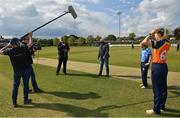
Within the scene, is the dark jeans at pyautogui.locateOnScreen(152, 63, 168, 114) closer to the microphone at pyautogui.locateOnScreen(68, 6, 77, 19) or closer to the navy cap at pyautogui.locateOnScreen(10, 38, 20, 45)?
the navy cap at pyautogui.locateOnScreen(10, 38, 20, 45)

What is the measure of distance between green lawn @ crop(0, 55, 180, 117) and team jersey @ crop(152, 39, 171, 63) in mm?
1349

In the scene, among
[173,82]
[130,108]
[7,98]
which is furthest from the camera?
[173,82]

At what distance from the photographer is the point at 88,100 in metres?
10.3

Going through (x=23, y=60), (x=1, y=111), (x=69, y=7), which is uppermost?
(x=69, y=7)

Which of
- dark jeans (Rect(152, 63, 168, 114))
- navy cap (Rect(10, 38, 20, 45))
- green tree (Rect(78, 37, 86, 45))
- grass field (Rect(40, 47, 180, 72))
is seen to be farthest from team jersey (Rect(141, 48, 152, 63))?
green tree (Rect(78, 37, 86, 45))

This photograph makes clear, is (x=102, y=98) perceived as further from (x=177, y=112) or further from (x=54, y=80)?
(x=54, y=80)

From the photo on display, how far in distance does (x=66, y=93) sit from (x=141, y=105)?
119 inches

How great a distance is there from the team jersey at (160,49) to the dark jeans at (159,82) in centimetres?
14

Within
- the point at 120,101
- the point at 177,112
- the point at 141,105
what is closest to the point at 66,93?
the point at 120,101

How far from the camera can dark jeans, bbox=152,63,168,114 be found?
8.22 m

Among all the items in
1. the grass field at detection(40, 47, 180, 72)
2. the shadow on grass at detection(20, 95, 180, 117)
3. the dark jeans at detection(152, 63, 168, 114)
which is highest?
the dark jeans at detection(152, 63, 168, 114)

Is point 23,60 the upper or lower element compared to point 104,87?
upper

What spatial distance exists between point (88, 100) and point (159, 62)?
9.46ft

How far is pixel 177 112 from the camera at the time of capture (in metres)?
8.62
